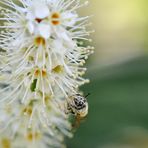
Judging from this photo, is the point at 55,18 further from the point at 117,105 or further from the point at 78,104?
the point at 117,105

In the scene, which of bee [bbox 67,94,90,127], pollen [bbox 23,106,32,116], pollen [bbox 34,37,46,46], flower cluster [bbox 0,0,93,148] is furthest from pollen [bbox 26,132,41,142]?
pollen [bbox 34,37,46,46]

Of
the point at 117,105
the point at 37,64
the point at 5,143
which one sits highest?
the point at 117,105

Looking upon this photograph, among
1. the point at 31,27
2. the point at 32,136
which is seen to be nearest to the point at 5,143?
the point at 32,136

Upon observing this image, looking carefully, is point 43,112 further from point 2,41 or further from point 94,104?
point 94,104

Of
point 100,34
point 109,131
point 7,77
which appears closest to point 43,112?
point 7,77

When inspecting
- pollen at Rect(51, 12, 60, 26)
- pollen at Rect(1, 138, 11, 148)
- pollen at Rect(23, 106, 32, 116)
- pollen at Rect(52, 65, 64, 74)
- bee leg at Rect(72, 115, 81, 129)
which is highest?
pollen at Rect(51, 12, 60, 26)

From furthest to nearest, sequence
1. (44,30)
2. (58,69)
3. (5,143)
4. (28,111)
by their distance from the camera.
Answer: (5,143) → (28,111) → (58,69) → (44,30)

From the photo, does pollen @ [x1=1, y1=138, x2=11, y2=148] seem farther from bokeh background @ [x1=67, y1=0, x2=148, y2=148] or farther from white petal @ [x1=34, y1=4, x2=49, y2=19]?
white petal @ [x1=34, y1=4, x2=49, y2=19]

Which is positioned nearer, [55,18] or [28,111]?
[55,18]
